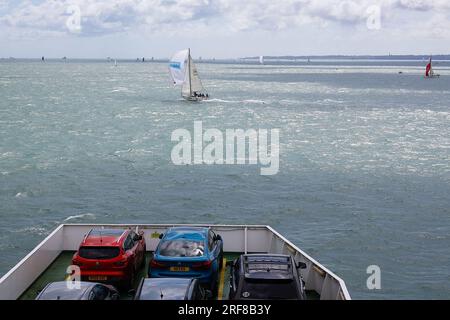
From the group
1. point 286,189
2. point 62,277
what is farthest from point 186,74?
point 62,277

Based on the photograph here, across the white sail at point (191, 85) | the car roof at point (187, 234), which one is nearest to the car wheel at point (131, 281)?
the car roof at point (187, 234)

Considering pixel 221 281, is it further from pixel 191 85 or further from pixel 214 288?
pixel 191 85

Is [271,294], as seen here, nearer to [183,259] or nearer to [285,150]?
[183,259]

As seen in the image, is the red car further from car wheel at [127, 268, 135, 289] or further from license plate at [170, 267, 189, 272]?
license plate at [170, 267, 189, 272]

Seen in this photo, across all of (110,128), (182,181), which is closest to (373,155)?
(182,181)

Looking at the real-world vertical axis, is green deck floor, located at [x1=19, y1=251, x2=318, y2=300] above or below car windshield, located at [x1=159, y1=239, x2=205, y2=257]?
below

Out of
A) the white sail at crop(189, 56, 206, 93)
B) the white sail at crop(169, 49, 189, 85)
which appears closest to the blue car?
the white sail at crop(169, 49, 189, 85)
